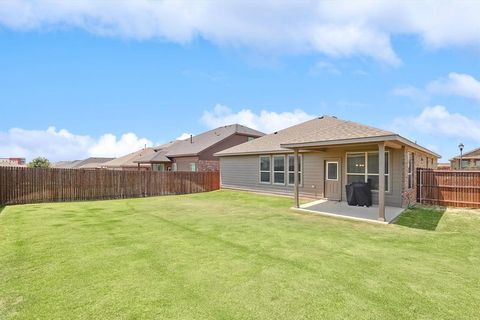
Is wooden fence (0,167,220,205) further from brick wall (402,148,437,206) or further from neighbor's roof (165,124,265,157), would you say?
brick wall (402,148,437,206)

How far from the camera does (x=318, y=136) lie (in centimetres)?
1064

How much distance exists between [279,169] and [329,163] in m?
3.16

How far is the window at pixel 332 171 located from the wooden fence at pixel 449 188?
4155 millimetres

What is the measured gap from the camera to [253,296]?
139 inches

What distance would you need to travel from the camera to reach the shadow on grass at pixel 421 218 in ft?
26.5

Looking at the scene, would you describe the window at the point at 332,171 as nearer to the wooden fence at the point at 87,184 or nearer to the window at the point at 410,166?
the window at the point at 410,166

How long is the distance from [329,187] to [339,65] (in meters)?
7.06

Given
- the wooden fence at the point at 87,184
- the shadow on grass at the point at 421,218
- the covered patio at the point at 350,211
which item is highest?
the wooden fence at the point at 87,184

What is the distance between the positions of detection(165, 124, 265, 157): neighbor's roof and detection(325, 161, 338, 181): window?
12.9m

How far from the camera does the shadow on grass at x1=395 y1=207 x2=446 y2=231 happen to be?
8.07 meters

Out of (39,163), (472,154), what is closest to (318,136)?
(472,154)

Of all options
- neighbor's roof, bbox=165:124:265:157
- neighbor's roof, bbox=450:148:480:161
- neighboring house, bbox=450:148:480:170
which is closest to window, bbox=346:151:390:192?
neighbor's roof, bbox=165:124:265:157

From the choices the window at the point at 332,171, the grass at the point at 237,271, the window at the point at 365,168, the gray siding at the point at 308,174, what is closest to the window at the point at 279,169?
the gray siding at the point at 308,174

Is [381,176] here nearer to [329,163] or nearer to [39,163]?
[329,163]
